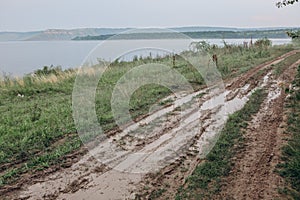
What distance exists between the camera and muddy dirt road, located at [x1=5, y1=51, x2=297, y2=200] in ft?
13.2

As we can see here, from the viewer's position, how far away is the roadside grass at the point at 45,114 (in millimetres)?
5082

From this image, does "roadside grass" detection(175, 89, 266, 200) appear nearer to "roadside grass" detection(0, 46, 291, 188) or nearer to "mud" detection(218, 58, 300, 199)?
"mud" detection(218, 58, 300, 199)

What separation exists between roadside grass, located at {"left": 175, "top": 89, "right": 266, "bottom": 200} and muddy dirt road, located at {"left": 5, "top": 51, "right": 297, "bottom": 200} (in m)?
0.13

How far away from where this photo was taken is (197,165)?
15.0ft

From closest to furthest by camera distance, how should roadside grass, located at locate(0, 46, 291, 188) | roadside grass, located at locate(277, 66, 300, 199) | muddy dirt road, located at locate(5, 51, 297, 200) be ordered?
1. roadside grass, located at locate(277, 66, 300, 199)
2. muddy dirt road, located at locate(5, 51, 297, 200)
3. roadside grass, located at locate(0, 46, 291, 188)

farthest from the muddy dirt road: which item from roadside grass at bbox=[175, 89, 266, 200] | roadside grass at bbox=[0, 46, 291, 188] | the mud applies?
roadside grass at bbox=[0, 46, 291, 188]

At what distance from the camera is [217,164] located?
4516 millimetres

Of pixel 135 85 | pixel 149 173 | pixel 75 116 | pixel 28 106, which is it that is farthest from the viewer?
pixel 135 85

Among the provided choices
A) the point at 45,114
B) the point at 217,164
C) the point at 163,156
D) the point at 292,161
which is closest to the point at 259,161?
the point at 292,161

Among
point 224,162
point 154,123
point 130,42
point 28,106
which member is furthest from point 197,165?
point 28,106

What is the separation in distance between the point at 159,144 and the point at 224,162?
1310mm

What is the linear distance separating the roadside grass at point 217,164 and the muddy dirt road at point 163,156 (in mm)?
127

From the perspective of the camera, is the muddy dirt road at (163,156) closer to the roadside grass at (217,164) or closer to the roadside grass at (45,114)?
the roadside grass at (217,164)

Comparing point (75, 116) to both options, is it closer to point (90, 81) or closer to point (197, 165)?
point (197, 165)
